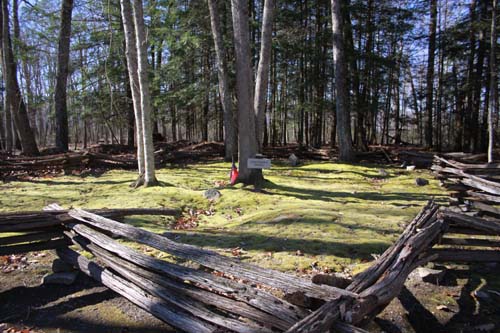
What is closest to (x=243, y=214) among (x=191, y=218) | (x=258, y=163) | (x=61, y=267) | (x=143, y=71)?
(x=191, y=218)

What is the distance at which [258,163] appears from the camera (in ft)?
28.3

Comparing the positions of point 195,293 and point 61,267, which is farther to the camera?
point 61,267

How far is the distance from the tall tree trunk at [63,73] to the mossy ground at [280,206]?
5.32m

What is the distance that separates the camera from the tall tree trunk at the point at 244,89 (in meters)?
8.80

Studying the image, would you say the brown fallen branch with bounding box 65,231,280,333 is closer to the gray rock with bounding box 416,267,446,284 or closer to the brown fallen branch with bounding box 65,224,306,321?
the brown fallen branch with bounding box 65,224,306,321

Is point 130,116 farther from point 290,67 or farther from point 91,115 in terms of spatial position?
point 290,67

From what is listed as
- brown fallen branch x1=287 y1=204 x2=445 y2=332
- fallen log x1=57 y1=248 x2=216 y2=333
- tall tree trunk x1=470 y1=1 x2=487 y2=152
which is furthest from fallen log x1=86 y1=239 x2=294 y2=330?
tall tree trunk x1=470 y1=1 x2=487 y2=152

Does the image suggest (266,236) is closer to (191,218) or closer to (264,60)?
(191,218)

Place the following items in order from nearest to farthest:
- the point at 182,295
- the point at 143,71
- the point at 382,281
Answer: the point at 382,281 → the point at 182,295 → the point at 143,71

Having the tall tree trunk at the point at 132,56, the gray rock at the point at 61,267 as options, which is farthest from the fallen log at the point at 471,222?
the tall tree trunk at the point at 132,56

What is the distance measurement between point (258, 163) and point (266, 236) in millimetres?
3476

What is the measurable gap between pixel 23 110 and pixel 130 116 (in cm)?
810

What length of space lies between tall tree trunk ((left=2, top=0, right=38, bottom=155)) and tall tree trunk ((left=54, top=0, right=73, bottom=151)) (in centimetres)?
163

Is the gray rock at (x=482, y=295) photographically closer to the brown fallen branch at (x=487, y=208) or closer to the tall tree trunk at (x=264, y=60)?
the brown fallen branch at (x=487, y=208)
